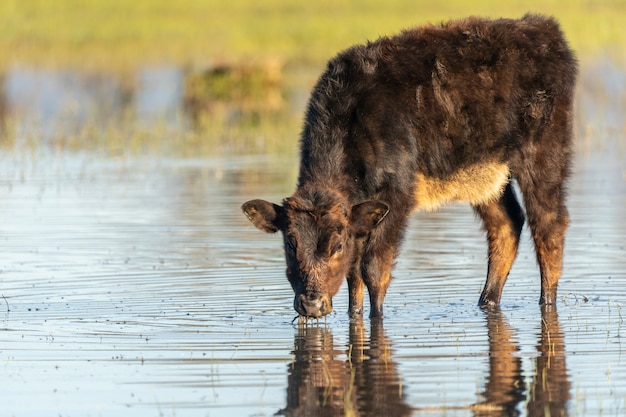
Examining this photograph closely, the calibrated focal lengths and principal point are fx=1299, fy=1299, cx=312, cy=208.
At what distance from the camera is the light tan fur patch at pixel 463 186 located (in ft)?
34.3

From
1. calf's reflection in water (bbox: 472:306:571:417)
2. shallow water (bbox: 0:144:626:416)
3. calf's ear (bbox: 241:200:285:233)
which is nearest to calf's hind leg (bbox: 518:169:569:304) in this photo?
shallow water (bbox: 0:144:626:416)

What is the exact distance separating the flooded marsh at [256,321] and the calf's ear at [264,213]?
31.5 inches

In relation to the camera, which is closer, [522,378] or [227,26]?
[522,378]

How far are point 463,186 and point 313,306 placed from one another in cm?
230

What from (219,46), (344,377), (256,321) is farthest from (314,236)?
(219,46)

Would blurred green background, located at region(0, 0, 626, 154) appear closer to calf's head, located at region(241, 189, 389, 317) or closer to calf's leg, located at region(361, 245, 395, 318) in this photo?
calf's leg, located at region(361, 245, 395, 318)

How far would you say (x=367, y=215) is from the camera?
945 centimetres

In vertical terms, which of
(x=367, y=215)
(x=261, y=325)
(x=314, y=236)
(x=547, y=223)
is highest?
(x=547, y=223)

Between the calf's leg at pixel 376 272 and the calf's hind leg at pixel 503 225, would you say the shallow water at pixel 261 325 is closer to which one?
the calf's leg at pixel 376 272

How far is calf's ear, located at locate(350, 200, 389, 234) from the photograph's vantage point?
30.8ft

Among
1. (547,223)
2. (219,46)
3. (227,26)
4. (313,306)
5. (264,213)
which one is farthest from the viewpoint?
(227,26)

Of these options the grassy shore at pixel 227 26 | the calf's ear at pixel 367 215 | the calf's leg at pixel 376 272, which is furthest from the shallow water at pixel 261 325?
the grassy shore at pixel 227 26

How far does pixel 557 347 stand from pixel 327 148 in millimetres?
2362

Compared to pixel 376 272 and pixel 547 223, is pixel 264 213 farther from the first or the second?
pixel 547 223
